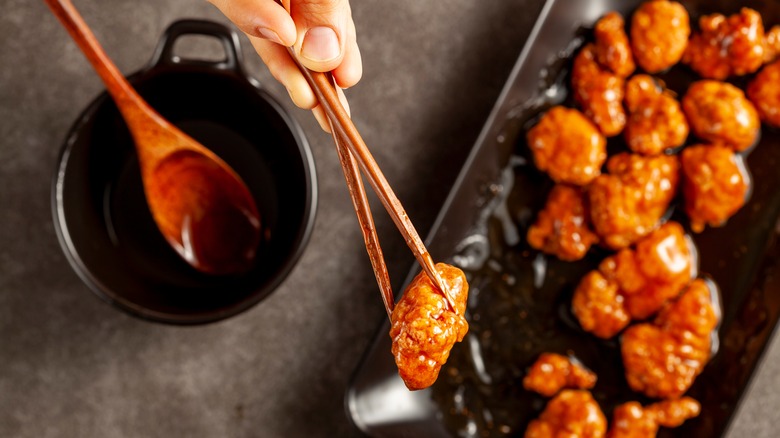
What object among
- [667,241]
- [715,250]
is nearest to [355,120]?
[667,241]

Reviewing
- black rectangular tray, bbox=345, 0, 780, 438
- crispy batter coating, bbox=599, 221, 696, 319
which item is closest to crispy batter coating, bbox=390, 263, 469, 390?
black rectangular tray, bbox=345, 0, 780, 438

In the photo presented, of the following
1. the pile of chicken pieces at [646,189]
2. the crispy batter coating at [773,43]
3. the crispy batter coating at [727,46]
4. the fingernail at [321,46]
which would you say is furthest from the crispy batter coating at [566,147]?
the fingernail at [321,46]

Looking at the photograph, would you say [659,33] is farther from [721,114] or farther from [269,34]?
[269,34]

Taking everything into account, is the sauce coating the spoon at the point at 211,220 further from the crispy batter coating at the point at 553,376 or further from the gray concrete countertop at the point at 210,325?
the crispy batter coating at the point at 553,376

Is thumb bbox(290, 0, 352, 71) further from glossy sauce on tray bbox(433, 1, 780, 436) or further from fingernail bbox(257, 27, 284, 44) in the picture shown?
glossy sauce on tray bbox(433, 1, 780, 436)

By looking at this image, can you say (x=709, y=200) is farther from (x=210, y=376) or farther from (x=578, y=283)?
(x=210, y=376)

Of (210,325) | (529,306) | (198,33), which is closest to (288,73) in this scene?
(198,33)

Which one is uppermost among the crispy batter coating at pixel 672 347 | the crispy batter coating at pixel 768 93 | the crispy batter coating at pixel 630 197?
the crispy batter coating at pixel 768 93
